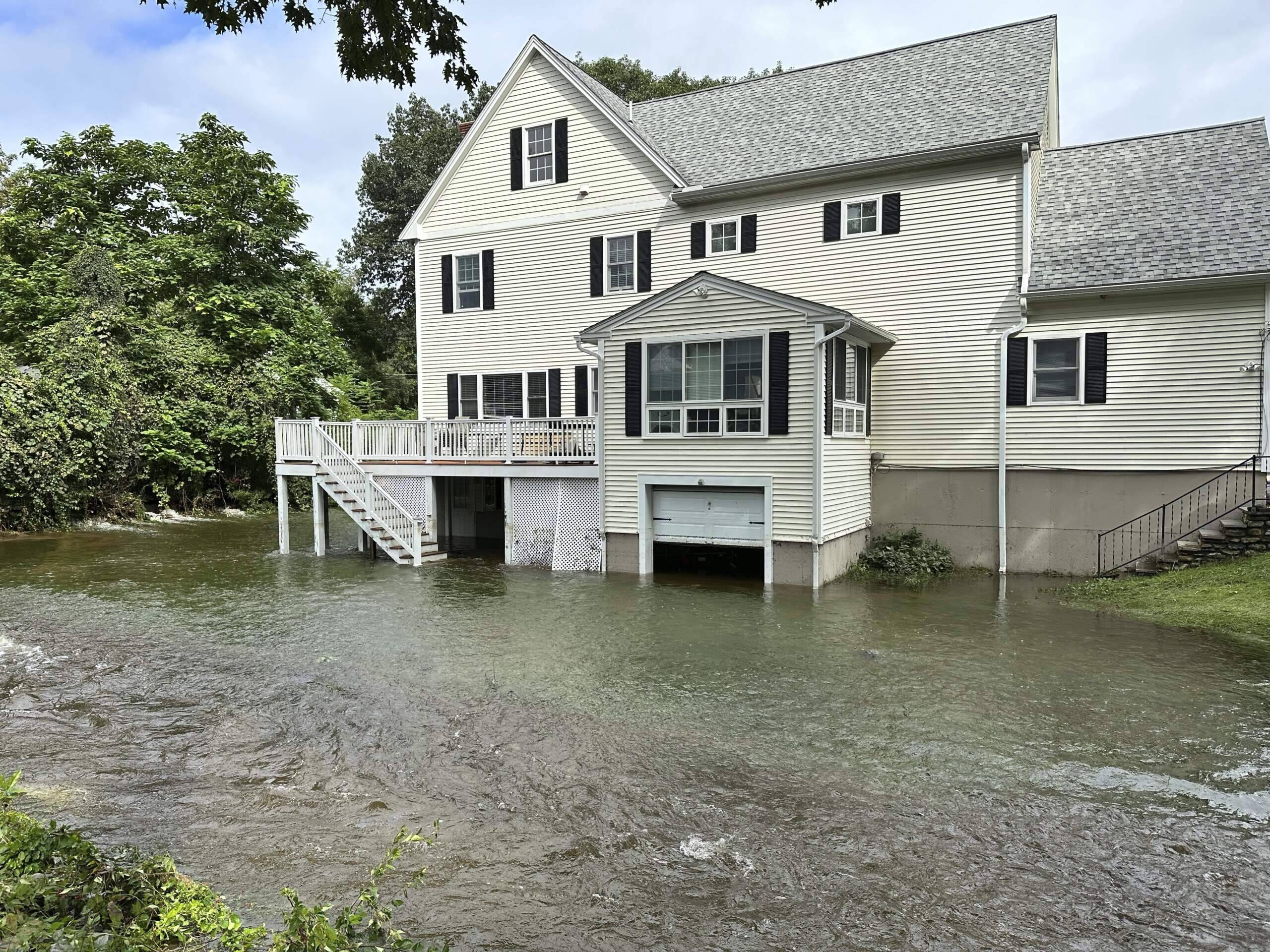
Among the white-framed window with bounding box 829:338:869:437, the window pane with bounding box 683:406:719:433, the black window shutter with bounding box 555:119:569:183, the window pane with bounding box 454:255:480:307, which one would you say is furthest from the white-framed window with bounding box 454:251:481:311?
the white-framed window with bounding box 829:338:869:437

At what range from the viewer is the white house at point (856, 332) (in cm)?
1461

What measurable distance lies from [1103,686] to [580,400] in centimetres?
1298

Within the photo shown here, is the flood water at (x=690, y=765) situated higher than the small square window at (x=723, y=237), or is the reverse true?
the small square window at (x=723, y=237)

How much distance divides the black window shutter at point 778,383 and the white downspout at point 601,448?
3.47m

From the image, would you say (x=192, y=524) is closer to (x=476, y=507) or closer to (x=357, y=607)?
(x=476, y=507)

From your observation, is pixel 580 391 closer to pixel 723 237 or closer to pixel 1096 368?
pixel 723 237

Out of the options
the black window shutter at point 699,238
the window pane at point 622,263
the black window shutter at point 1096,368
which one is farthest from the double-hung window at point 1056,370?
the window pane at point 622,263

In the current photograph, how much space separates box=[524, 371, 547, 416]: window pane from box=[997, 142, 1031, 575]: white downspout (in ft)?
33.4

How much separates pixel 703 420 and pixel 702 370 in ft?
3.06

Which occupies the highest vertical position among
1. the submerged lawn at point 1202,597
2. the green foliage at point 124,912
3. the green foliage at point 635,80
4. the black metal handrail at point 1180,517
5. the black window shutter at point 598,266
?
the green foliage at point 635,80

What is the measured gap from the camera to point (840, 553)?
15539 mm

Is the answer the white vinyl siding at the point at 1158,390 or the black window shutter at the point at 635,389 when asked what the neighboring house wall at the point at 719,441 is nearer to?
the black window shutter at the point at 635,389

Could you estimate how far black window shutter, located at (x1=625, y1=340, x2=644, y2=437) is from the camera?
52.3 ft

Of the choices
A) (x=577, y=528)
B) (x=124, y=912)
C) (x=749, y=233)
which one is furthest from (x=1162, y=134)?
(x=124, y=912)
